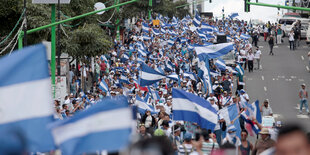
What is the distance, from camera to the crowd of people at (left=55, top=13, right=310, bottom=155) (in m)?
10.9

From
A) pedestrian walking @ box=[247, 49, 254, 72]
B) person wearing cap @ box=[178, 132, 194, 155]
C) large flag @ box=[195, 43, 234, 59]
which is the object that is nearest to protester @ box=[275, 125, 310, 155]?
person wearing cap @ box=[178, 132, 194, 155]

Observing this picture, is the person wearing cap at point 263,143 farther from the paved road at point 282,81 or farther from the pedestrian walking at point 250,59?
the pedestrian walking at point 250,59

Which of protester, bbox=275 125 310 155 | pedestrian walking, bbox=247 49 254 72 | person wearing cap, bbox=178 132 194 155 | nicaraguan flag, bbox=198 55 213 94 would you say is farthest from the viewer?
pedestrian walking, bbox=247 49 254 72

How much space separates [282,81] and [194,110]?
25125 millimetres

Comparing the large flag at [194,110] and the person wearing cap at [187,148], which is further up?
the large flag at [194,110]

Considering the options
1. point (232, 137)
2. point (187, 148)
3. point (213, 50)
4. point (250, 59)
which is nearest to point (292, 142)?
point (187, 148)

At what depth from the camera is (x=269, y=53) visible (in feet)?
169

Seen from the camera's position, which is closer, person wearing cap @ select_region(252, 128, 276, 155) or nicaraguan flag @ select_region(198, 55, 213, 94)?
person wearing cap @ select_region(252, 128, 276, 155)

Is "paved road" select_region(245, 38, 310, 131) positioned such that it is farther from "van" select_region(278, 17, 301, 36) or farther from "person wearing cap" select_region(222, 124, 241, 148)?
"person wearing cap" select_region(222, 124, 241, 148)

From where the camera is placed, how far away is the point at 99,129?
6.33 metres

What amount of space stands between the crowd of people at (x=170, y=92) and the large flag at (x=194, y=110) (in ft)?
0.74

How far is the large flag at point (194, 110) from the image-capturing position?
42.4ft

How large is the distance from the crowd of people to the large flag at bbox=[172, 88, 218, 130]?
226 mm

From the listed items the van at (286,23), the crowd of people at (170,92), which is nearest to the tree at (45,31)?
the crowd of people at (170,92)
